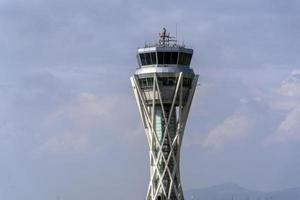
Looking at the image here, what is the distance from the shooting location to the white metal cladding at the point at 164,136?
136 m

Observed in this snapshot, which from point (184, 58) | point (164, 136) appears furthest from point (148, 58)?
point (164, 136)

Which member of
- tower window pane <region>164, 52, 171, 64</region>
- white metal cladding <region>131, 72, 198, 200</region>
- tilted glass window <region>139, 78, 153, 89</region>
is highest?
tower window pane <region>164, 52, 171, 64</region>

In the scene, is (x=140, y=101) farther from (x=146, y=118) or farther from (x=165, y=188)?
(x=165, y=188)

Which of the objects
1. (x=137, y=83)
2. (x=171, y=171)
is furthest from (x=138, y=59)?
(x=171, y=171)

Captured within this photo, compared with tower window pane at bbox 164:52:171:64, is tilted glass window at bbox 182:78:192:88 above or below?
below

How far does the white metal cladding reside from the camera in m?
136

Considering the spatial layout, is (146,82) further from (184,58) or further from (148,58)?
(184,58)

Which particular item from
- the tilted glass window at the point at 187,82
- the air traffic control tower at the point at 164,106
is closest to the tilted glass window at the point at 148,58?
the air traffic control tower at the point at 164,106

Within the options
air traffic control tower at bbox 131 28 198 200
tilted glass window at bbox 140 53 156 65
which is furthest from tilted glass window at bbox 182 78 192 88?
tilted glass window at bbox 140 53 156 65

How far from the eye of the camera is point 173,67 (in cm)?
13700

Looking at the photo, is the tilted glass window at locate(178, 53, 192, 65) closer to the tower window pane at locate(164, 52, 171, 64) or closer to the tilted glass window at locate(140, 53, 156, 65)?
the tower window pane at locate(164, 52, 171, 64)

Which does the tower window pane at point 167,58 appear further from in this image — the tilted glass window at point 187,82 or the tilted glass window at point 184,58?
the tilted glass window at point 187,82

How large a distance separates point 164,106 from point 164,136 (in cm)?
577

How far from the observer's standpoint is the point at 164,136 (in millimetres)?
136625
